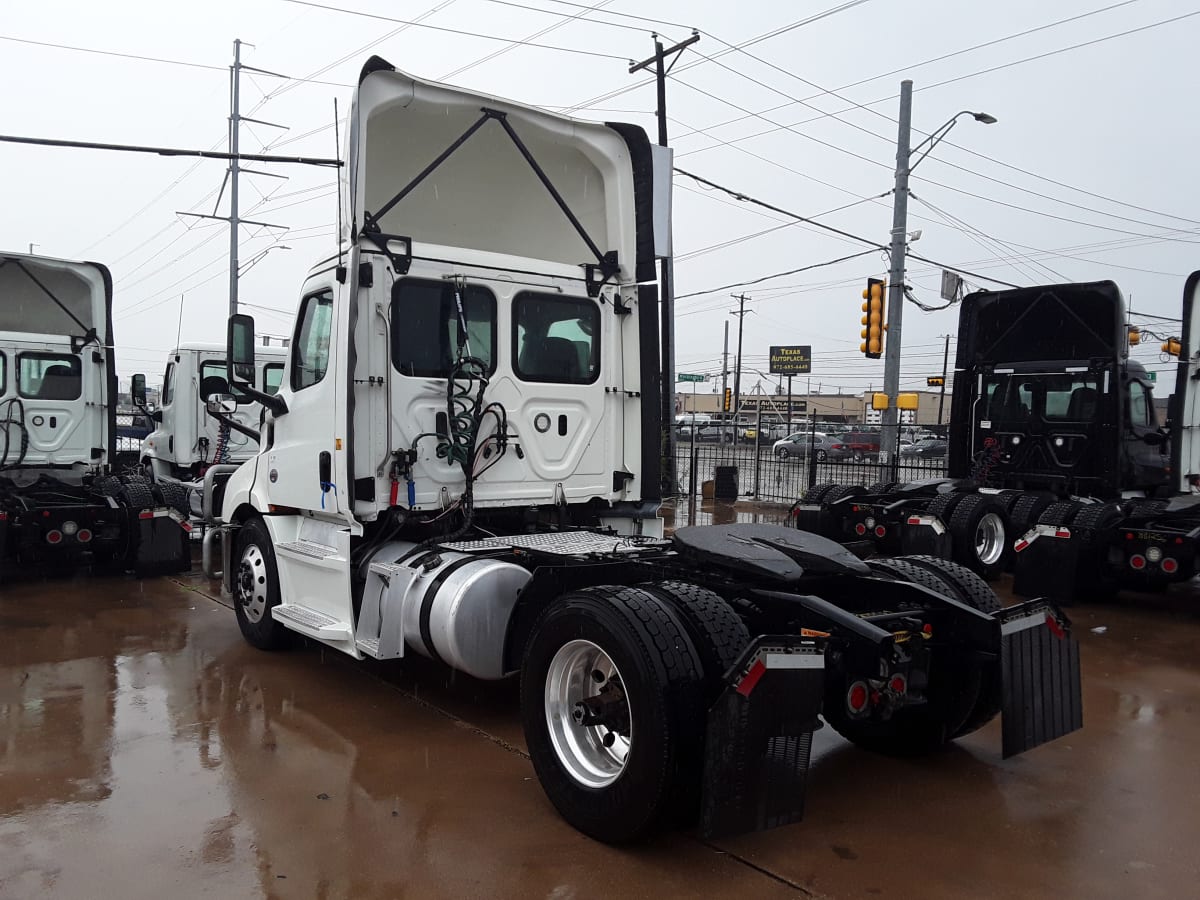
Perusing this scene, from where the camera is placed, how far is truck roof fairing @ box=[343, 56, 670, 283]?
20.6 ft

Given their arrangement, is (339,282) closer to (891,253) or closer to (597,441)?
(597,441)

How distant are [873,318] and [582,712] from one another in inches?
587

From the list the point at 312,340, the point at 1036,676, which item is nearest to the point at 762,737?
the point at 1036,676

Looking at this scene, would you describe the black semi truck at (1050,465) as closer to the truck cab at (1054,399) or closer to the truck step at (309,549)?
the truck cab at (1054,399)

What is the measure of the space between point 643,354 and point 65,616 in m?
5.64

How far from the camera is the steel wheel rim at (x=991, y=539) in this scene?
10.4 meters

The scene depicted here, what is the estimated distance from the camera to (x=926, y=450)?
38.5m

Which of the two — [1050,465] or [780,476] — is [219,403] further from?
[780,476]

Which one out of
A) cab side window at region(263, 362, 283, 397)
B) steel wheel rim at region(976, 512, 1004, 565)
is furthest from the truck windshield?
cab side window at region(263, 362, 283, 397)

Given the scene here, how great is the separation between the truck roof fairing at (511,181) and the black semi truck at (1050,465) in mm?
5396

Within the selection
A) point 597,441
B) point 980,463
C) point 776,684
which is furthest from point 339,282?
point 980,463

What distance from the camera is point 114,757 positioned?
→ 15.8 feet

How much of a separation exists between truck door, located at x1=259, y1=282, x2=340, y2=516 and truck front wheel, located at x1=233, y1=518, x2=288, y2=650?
0.43 m

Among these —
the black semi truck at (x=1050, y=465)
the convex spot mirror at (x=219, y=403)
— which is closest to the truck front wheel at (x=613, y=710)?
the convex spot mirror at (x=219, y=403)
